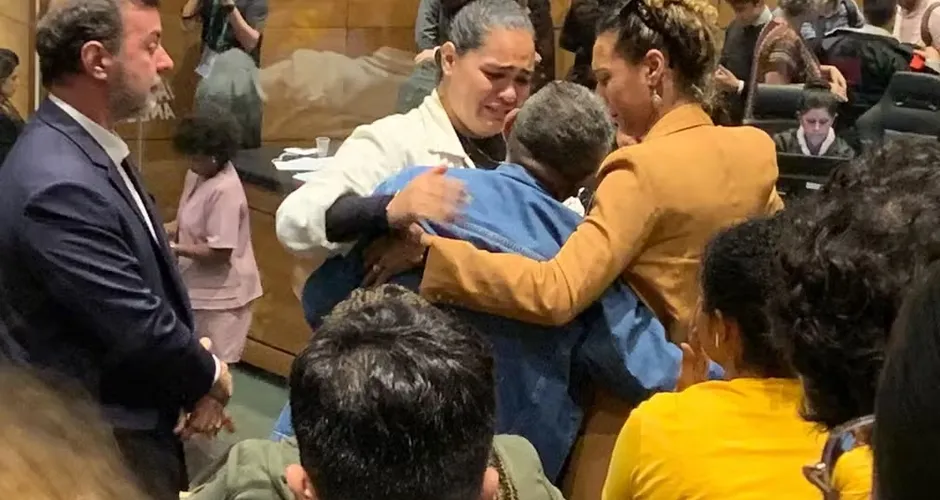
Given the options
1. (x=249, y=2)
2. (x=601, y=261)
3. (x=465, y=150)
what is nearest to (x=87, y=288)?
(x=465, y=150)

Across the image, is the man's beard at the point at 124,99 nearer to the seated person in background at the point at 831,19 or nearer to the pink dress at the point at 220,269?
the pink dress at the point at 220,269

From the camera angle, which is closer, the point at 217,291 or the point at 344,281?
the point at 344,281

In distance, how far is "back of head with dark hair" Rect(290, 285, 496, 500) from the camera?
1.19 metres

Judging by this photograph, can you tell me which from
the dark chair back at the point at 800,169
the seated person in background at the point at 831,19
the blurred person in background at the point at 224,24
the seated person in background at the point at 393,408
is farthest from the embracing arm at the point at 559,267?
the blurred person in background at the point at 224,24

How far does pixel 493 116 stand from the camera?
247cm

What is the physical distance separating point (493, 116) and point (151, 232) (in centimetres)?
68

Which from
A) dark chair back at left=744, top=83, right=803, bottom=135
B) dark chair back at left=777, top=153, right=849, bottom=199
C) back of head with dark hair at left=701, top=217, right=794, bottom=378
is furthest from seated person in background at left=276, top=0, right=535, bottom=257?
dark chair back at left=744, top=83, right=803, bottom=135

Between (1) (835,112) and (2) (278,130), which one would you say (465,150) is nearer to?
(1) (835,112)

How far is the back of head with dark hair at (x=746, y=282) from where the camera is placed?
1682 millimetres

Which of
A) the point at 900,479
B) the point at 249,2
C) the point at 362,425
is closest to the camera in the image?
the point at 900,479

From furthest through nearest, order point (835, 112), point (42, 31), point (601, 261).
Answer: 1. point (835, 112)
2. point (42, 31)
3. point (601, 261)

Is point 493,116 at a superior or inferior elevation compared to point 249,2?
superior

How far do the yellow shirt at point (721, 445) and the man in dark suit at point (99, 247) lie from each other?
90 cm

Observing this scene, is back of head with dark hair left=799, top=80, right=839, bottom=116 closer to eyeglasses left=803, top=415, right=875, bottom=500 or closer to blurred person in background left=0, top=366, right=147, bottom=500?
eyeglasses left=803, top=415, right=875, bottom=500
